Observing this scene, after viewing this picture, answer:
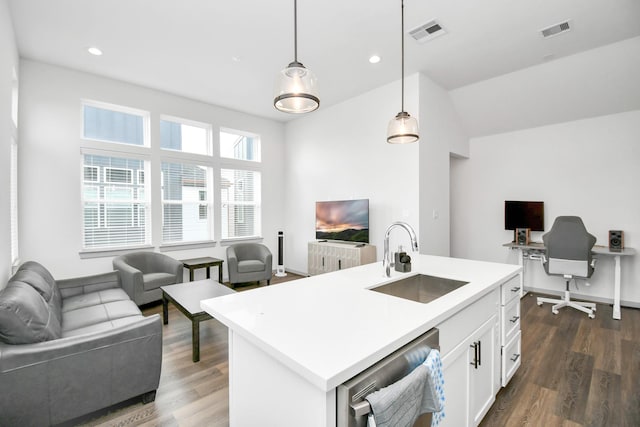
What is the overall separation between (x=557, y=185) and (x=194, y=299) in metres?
5.35

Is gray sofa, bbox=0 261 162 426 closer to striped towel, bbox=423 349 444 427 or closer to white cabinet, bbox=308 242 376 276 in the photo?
striped towel, bbox=423 349 444 427

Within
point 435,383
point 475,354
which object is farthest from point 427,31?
point 435,383

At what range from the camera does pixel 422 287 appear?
2090 millimetres

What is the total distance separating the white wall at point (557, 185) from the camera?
12.8 ft

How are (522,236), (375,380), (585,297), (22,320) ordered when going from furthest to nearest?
(522,236)
(585,297)
(22,320)
(375,380)

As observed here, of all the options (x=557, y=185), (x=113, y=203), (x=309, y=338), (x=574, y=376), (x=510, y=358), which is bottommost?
(x=574, y=376)

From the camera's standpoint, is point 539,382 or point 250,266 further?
point 250,266

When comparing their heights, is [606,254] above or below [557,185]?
below

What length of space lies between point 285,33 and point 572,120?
4358 millimetres

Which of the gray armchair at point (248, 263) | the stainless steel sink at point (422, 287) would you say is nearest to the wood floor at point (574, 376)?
the stainless steel sink at point (422, 287)

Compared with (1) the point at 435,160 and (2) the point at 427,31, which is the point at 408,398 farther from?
(1) the point at 435,160

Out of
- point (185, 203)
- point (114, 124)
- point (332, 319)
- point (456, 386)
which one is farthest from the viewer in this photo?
point (185, 203)

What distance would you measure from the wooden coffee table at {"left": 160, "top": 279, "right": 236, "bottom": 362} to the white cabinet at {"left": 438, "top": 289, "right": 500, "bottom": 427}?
81.0 inches

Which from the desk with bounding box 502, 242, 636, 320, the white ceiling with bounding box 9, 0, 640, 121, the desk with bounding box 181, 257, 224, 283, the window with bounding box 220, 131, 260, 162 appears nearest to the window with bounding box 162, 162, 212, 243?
the desk with bounding box 181, 257, 224, 283
